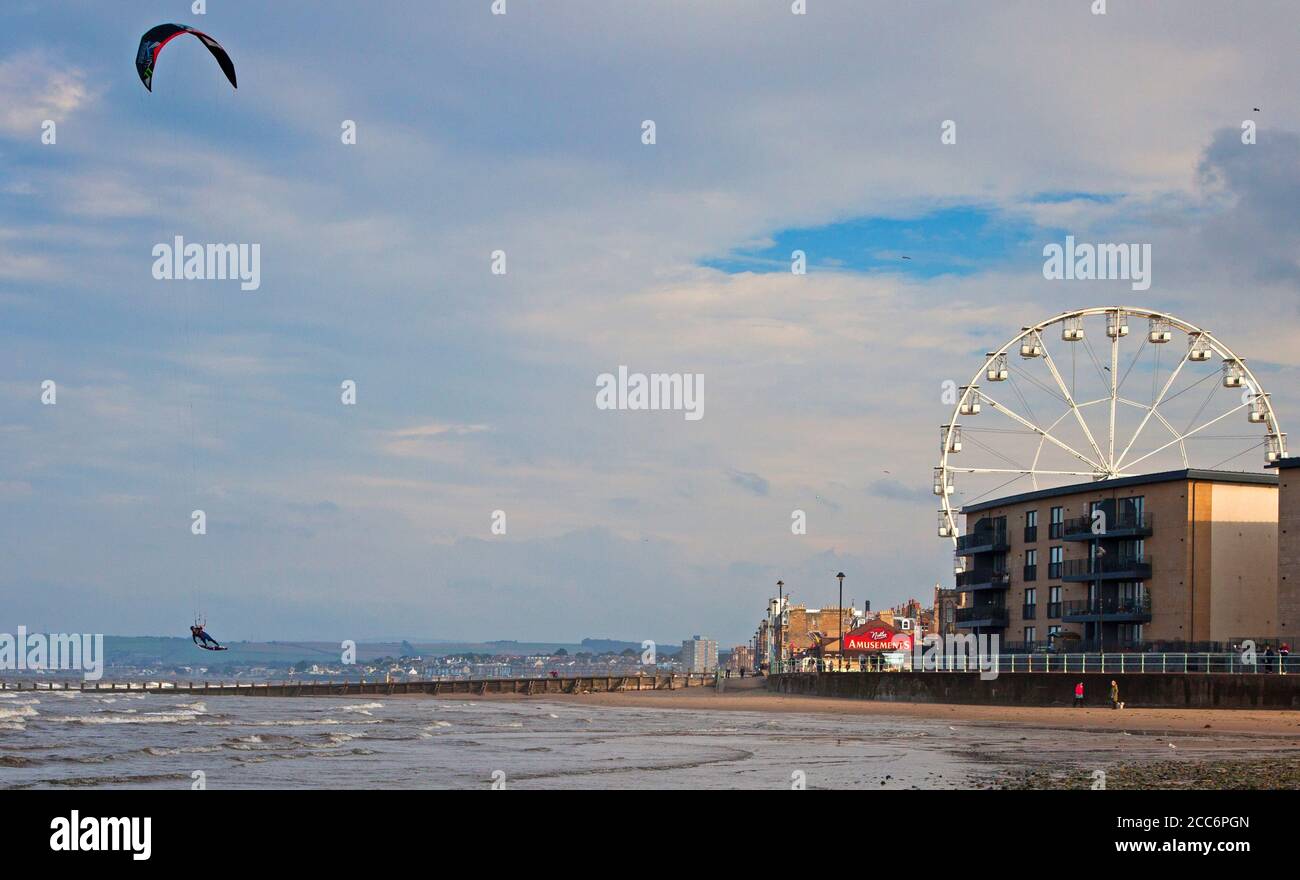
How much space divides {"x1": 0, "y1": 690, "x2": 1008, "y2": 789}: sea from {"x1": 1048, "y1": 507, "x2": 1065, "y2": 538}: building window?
24390 millimetres

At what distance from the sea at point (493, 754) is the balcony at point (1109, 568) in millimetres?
19170

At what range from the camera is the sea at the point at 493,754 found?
25.5 m

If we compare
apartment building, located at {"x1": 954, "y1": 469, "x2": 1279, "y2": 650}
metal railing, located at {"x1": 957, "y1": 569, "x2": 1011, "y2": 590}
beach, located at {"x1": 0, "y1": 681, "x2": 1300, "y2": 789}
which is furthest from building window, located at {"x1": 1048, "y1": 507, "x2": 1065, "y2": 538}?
beach, located at {"x1": 0, "y1": 681, "x2": 1300, "y2": 789}

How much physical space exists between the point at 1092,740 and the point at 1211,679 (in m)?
14.2

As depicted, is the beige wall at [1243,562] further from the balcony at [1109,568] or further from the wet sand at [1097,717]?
the wet sand at [1097,717]

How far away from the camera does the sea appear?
83.7 feet

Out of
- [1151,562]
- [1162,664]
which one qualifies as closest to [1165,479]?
[1151,562]

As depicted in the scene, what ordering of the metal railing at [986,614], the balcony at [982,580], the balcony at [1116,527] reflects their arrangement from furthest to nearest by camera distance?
the metal railing at [986,614]
the balcony at [982,580]
the balcony at [1116,527]

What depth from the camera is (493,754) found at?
110ft

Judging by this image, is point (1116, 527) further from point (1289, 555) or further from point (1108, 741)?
point (1108, 741)

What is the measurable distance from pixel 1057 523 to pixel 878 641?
5621cm

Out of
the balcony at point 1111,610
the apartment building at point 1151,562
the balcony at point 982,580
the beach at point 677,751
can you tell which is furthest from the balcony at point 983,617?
the beach at point 677,751
